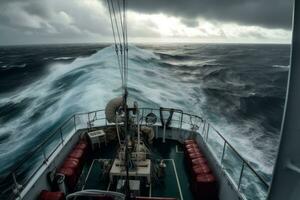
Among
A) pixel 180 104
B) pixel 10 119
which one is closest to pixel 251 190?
pixel 180 104

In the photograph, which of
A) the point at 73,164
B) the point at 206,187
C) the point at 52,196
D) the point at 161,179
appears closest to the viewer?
the point at 52,196

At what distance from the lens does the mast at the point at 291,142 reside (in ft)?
5.72

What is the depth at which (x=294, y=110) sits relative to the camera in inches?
70.7

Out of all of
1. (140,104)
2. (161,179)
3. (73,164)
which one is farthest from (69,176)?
(140,104)

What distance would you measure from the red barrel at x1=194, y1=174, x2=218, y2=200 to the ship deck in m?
0.39

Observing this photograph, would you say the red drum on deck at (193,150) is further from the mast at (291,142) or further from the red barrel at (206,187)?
the mast at (291,142)

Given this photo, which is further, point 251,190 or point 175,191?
point 251,190

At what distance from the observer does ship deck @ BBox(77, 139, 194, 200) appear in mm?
6076

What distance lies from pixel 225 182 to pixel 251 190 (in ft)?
16.4

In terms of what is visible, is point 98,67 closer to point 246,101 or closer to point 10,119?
point 10,119

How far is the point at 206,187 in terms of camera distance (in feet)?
18.4

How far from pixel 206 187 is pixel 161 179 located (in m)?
1.42

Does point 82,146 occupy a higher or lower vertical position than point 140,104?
higher

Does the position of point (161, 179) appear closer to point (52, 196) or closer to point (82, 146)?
point (82, 146)
